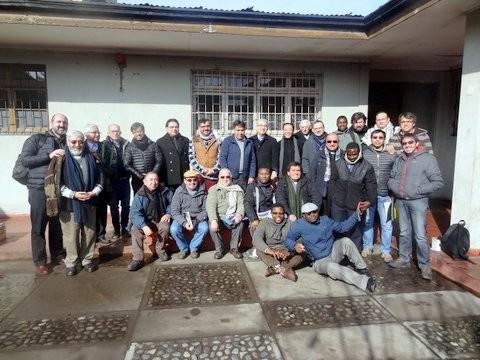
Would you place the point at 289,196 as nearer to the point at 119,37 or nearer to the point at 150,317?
the point at 150,317

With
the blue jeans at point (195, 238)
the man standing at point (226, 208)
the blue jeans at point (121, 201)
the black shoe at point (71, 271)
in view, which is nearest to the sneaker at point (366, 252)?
the man standing at point (226, 208)

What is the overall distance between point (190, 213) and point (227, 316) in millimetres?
1804

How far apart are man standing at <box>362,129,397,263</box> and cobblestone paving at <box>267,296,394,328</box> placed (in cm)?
136

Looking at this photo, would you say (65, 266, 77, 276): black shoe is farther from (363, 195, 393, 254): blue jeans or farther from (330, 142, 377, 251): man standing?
(363, 195, 393, 254): blue jeans

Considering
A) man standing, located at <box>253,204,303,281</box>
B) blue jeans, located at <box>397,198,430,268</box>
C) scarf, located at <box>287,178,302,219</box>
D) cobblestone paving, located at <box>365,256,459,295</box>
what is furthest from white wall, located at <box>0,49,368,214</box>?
cobblestone paving, located at <box>365,256,459,295</box>

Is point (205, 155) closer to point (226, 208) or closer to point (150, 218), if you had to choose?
point (226, 208)

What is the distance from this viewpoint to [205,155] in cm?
512

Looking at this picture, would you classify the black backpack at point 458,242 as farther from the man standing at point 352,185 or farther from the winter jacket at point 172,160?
the winter jacket at point 172,160

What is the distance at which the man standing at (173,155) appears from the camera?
199 inches

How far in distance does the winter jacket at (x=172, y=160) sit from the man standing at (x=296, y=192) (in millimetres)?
1571

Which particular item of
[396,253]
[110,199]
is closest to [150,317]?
[110,199]

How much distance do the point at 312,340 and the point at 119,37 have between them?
5.13 metres

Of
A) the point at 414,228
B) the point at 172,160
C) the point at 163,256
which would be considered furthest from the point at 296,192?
the point at 163,256

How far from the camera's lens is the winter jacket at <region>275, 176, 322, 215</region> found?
457cm
